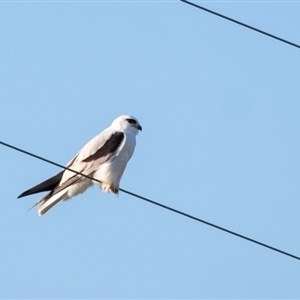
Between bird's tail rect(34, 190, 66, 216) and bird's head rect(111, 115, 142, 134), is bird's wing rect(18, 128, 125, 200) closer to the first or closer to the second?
bird's tail rect(34, 190, 66, 216)

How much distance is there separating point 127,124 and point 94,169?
0.79 meters

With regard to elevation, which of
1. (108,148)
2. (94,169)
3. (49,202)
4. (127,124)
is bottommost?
(49,202)

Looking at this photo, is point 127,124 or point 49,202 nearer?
point 49,202

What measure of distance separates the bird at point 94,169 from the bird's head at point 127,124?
0.27 meters

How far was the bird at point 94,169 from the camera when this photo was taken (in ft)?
28.3

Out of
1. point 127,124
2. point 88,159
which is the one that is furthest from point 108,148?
point 127,124

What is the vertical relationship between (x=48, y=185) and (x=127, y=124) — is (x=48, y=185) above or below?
below

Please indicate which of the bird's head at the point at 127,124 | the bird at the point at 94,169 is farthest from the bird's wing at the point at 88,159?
the bird's head at the point at 127,124

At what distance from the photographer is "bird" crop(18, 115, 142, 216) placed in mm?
8633

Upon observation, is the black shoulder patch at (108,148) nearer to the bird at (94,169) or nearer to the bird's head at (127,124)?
the bird at (94,169)

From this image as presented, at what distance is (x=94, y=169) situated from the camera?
8.77m

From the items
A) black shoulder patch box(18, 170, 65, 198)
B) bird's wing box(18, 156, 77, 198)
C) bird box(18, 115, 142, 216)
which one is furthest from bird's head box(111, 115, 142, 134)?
black shoulder patch box(18, 170, 65, 198)

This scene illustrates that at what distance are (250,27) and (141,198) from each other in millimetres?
1355

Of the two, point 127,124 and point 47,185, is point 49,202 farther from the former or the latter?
point 127,124
